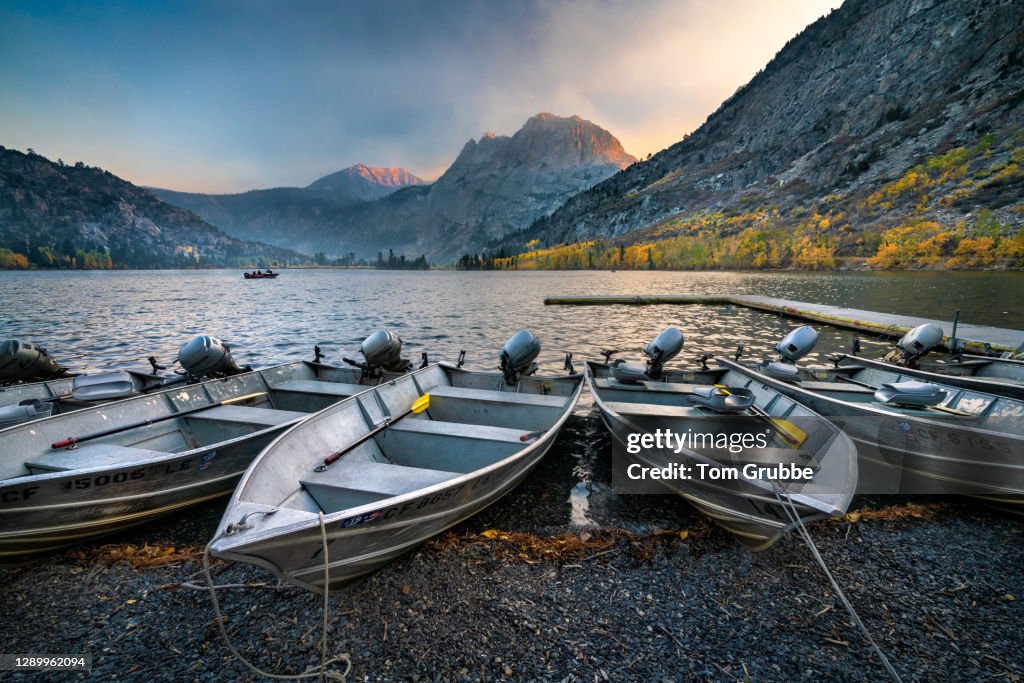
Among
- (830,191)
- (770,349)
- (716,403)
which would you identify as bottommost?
(770,349)

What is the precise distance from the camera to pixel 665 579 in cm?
514

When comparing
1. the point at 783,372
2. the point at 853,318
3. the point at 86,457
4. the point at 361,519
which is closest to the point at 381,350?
the point at 86,457

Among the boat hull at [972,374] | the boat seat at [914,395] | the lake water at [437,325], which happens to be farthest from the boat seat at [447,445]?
the lake water at [437,325]

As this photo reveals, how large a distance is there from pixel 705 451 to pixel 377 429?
5496mm

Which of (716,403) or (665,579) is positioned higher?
(716,403)

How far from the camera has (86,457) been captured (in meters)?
6.00

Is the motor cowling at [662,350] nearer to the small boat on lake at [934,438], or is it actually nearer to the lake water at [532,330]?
the small boat on lake at [934,438]

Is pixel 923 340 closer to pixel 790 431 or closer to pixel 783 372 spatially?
pixel 783 372

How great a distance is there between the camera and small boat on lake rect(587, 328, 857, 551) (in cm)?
459

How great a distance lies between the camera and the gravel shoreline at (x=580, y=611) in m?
3.98

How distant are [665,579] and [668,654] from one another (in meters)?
1.11

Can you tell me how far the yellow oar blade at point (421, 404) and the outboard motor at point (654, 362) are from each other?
4393 mm

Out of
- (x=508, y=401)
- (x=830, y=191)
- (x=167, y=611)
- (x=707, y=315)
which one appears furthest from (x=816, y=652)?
(x=830, y=191)

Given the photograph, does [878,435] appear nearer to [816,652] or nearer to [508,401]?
[816,652]
